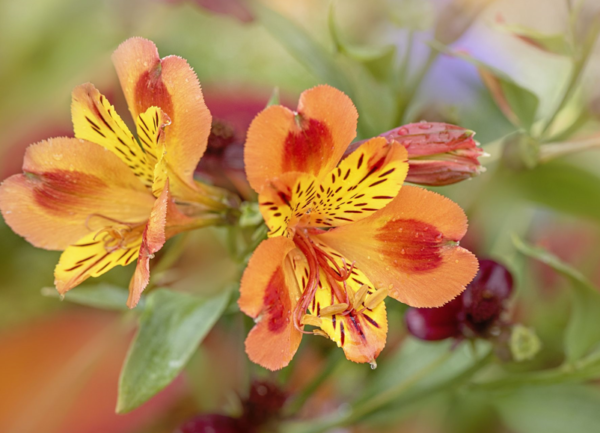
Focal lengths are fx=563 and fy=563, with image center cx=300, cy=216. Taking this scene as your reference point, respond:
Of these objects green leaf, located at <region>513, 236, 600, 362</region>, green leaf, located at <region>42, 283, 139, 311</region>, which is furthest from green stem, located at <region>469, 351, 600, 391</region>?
green leaf, located at <region>42, 283, 139, 311</region>

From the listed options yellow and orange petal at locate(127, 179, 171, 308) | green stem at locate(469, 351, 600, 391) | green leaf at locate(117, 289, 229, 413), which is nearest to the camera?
yellow and orange petal at locate(127, 179, 171, 308)

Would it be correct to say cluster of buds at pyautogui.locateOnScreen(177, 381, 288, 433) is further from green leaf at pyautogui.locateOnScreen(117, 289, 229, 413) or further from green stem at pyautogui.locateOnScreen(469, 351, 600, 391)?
green stem at pyautogui.locateOnScreen(469, 351, 600, 391)

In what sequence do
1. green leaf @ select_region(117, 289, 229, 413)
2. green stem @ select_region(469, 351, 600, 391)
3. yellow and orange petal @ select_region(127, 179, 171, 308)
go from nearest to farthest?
1. yellow and orange petal @ select_region(127, 179, 171, 308)
2. green leaf @ select_region(117, 289, 229, 413)
3. green stem @ select_region(469, 351, 600, 391)

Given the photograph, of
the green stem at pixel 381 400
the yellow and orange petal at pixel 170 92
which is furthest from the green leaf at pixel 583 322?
the yellow and orange petal at pixel 170 92

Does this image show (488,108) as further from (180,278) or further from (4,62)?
(4,62)

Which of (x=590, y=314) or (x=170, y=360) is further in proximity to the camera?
(x=590, y=314)

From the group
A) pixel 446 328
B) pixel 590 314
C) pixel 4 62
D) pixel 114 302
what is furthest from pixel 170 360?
pixel 4 62

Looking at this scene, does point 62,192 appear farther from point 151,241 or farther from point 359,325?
point 359,325

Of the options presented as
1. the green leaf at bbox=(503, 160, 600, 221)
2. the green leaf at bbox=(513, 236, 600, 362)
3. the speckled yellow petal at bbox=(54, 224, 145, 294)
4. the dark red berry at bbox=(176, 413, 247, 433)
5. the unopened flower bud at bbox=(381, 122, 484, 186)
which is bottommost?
the green leaf at bbox=(513, 236, 600, 362)

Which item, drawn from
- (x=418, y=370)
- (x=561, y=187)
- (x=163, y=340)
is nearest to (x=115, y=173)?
(x=163, y=340)
